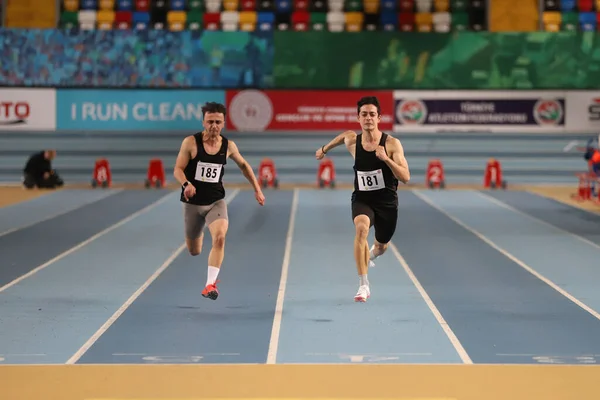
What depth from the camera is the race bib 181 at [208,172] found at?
34.2ft

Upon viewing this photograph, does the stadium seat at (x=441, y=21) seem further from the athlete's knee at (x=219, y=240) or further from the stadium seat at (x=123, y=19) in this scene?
the athlete's knee at (x=219, y=240)

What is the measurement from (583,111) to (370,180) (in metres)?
20.6

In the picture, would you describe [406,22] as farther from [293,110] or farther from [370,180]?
[370,180]

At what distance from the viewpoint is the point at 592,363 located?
803 centimetres

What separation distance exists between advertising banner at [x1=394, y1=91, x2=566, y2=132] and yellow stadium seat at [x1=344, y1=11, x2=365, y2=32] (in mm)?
2951

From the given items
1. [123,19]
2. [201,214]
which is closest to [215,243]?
[201,214]

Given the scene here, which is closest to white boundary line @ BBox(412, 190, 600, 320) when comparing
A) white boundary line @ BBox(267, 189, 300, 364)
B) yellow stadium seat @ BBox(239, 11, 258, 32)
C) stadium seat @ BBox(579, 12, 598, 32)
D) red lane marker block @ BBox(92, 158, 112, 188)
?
white boundary line @ BBox(267, 189, 300, 364)

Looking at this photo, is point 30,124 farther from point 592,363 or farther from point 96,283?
point 592,363

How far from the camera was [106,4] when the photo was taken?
32.4 meters

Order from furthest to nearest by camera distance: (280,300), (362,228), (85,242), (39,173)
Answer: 1. (39,173)
2. (85,242)
3. (280,300)
4. (362,228)

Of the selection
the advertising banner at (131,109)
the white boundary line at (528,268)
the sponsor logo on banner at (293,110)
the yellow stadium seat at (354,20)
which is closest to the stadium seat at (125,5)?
the advertising banner at (131,109)

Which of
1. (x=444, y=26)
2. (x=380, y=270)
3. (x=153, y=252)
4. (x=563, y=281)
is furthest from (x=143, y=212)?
(x=444, y=26)

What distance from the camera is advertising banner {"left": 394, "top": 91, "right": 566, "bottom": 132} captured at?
1169 inches

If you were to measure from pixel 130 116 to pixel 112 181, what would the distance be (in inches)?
71.8
